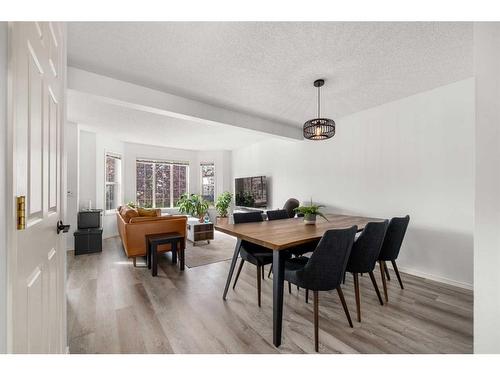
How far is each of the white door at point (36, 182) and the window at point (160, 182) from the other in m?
5.29

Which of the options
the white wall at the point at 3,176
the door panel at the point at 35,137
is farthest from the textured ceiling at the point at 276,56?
the white wall at the point at 3,176

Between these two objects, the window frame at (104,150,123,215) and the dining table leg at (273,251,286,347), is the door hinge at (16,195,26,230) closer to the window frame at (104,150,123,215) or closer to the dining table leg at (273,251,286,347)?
the dining table leg at (273,251,286,347)

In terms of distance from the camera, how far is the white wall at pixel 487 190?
981 mm

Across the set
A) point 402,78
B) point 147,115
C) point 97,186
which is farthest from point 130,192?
point 402,78

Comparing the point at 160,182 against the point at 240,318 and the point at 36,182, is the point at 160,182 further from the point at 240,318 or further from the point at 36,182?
the point at 36,182

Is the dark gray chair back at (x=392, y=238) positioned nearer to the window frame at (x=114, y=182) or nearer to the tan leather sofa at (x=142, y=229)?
the tan leather sofa at (x=142, y=229)

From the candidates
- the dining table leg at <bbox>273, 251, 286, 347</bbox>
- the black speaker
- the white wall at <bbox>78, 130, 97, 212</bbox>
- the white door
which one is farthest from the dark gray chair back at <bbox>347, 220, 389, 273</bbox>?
the white wall at <bbox>78, 130, 97, 212</bbox>

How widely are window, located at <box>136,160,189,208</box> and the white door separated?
5293mm

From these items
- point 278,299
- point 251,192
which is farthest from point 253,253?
point 251,192

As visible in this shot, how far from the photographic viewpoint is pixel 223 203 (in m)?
6.32

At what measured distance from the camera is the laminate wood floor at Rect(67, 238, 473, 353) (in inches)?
63.4
